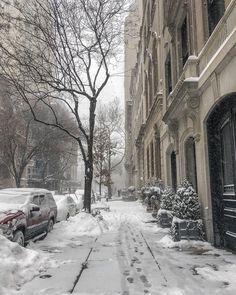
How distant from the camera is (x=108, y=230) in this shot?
14.5 metres

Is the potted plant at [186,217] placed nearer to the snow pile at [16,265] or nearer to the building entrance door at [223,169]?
the building entrance door at [223,169]

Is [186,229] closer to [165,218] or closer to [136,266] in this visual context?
[136,266]

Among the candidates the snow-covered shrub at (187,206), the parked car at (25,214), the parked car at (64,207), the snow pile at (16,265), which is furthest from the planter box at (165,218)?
the snow pile at (16,265)

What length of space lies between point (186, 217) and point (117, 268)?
4.03 m

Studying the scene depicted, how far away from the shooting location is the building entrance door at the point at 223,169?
9.02m

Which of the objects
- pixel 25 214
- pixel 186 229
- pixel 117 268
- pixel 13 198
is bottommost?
pixel 117 268

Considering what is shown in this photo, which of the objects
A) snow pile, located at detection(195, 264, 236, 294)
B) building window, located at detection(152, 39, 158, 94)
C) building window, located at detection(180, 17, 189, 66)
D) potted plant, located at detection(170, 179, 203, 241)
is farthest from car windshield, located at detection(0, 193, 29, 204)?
building window, located at detection(152, 39, 158, 94)

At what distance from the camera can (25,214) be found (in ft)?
33.3

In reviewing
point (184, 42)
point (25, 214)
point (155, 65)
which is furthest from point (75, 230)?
point (155, 65)

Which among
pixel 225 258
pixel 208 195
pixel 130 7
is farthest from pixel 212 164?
pixel 130 7

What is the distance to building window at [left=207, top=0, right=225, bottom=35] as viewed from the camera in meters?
10.3

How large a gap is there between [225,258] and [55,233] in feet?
22.1

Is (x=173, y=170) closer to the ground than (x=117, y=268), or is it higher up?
higher up

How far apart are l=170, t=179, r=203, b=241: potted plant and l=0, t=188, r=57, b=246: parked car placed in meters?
4.10
